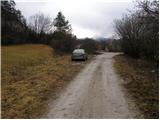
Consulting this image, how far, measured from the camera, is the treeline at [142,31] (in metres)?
21.6

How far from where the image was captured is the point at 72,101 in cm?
1085

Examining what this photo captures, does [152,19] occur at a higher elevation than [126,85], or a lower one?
higher

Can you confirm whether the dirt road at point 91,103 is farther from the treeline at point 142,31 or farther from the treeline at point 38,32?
the treeline at point 38,32

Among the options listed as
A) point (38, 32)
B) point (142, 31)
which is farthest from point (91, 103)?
point (38, 32)

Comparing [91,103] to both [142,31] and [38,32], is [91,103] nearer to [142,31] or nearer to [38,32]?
[142,31]

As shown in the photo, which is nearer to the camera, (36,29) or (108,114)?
(108,114)

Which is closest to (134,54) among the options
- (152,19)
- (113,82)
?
(152,19)

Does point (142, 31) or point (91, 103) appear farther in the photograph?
point (142, 31)

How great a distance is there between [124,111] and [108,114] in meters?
0.65

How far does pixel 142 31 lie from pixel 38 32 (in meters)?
36.6

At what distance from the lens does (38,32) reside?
68.2 meters

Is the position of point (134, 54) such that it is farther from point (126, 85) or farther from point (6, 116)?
point (6, 116)

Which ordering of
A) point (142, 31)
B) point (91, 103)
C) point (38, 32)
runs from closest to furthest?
1. point (91, 103)
2. point (142, 31)
3. point (38, 32)

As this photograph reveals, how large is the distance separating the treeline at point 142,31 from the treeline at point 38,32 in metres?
10.1
